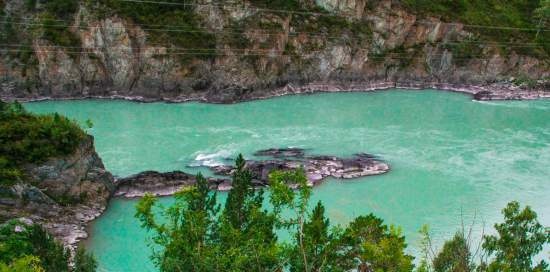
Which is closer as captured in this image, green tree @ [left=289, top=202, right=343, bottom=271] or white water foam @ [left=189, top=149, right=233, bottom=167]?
green tree @ [left=289, top=202, right=343, bottom=271]

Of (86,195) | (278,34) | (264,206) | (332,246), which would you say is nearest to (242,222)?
(332,246)

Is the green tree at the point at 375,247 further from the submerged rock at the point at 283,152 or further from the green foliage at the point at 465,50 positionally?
the green foliage at the point at 465,50

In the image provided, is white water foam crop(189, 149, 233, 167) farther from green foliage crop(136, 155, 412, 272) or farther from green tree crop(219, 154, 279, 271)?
green foliage crop(136, 155, 412, 272)

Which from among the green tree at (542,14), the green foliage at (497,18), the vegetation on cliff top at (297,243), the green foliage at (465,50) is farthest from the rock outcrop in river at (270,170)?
the green tree at (542,14)

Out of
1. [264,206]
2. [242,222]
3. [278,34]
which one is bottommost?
[264,206]

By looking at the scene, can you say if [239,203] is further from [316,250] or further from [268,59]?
[268,59]

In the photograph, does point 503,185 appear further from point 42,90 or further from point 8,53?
point 8,53

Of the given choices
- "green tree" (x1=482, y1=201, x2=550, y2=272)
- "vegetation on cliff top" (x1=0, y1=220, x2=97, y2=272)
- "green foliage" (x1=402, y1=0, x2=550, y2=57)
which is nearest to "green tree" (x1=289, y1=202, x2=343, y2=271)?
"green tree" (x1=482, y1=201, x2=550, y2=272)
